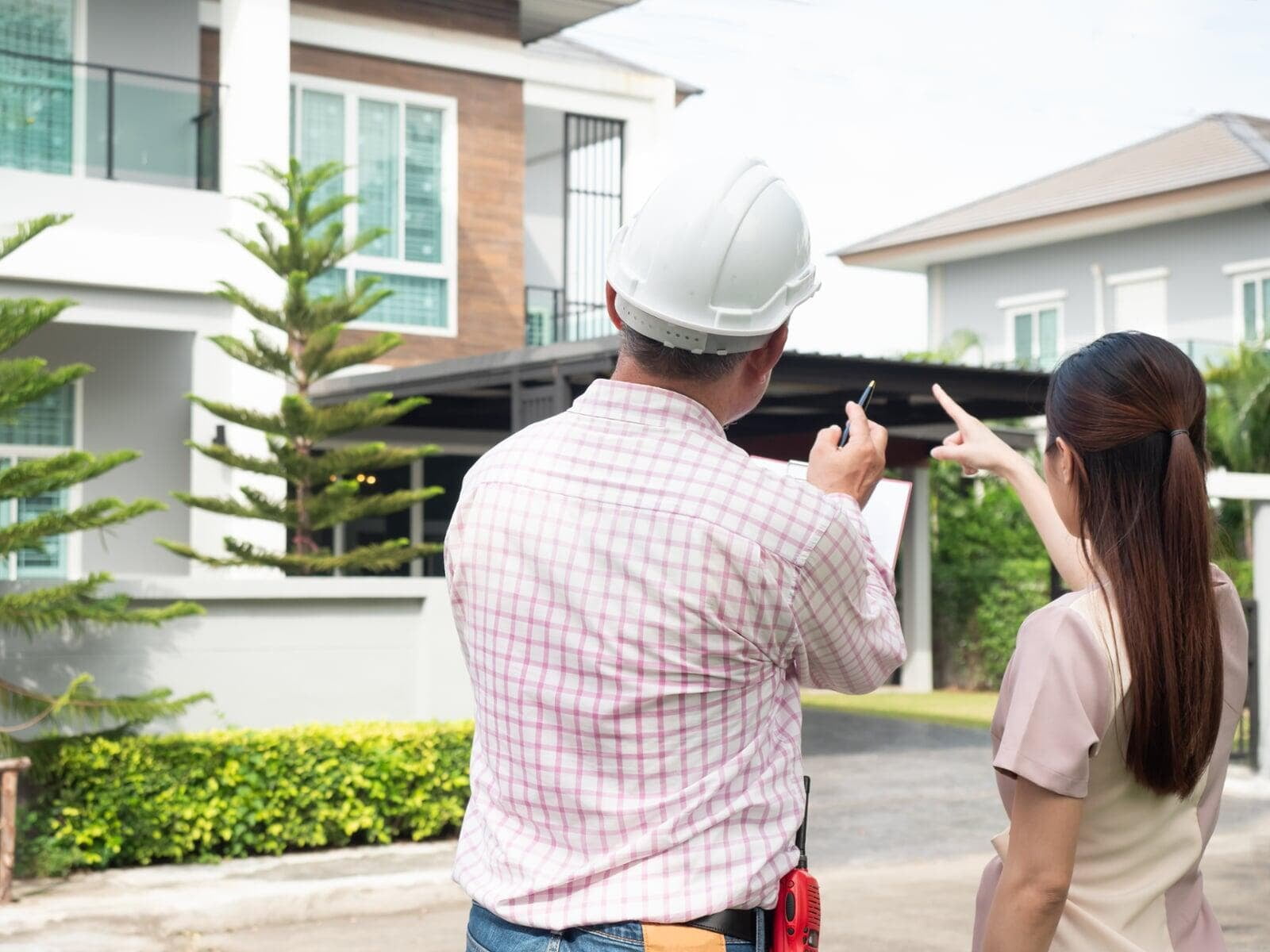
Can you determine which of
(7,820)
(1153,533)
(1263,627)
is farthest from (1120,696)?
(1263,627)

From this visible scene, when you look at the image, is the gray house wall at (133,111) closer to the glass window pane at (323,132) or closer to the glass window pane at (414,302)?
the glass window pane at (323,132)

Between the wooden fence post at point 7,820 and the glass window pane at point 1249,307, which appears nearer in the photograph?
the wooden fence post at point 7,820

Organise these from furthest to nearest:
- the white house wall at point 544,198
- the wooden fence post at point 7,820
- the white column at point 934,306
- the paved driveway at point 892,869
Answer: the white column at point 934,306, the white house wall at point 544,198, the wooden fence post at point 7,820, the paved driveway at point 892,869

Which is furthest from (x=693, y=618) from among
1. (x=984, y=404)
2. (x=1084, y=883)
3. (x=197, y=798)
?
(x=984, y=404)

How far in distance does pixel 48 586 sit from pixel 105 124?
519 centimetres

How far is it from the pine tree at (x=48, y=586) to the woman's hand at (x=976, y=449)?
20.0 ft

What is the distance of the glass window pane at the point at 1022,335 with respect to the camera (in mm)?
27719

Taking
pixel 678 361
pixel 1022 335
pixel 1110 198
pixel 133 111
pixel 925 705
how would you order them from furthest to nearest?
pixel 1022 335
pixel 1110 198
pixel 925 705
pixel 133 111
pixel 678 361

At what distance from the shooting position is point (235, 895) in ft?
23.1

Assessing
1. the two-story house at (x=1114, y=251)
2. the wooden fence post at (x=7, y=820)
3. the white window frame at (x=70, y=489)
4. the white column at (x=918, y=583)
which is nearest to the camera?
the wooden fence post at (x=7, y=820)

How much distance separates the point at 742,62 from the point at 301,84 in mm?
5424

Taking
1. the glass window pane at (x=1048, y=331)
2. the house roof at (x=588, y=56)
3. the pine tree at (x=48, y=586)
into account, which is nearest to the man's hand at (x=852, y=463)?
the pine tree at (x=48, y=586)

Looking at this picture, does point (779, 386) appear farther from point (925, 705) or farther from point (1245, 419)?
point (1245, 419)

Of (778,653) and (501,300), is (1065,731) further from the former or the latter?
(501,300)
